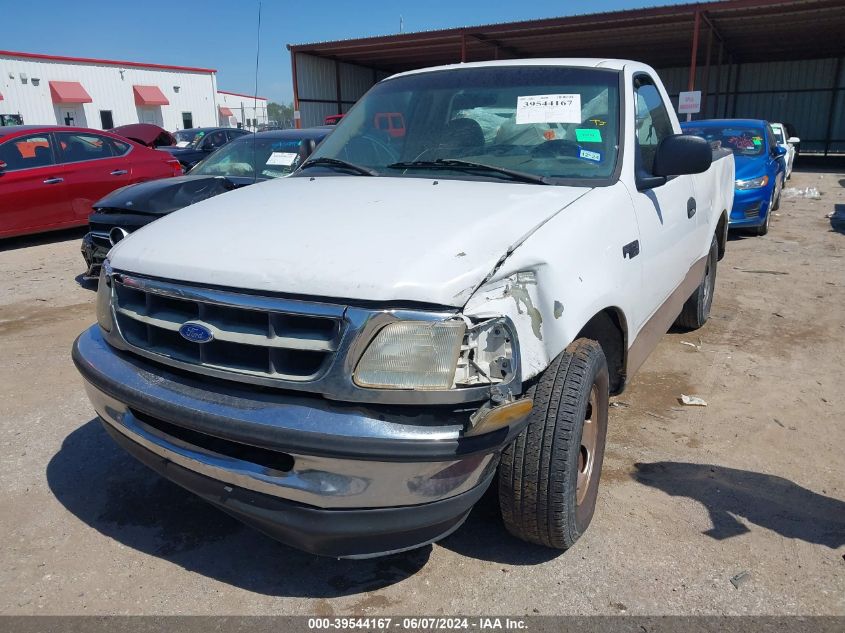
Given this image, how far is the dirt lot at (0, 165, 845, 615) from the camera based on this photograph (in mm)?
2350

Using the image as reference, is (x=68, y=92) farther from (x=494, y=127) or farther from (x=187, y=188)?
(x=494, y=127)

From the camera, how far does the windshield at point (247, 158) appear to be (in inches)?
270

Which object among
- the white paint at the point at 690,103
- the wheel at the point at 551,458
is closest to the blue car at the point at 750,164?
the white paint at the point at 690,103

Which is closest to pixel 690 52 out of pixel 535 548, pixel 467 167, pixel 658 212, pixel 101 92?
pixel 658 212

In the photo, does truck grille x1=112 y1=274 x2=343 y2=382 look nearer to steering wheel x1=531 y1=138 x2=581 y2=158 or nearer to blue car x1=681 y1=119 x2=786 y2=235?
steering wheel x1=531 y1=138 x2=581 y2=158

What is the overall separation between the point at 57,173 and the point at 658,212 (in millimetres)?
8340

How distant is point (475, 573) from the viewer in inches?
97.3

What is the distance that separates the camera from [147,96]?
37.4m

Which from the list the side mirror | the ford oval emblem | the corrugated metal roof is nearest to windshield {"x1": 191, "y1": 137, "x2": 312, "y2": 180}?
the side mirror

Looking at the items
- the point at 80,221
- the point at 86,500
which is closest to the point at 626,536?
the point at 86,500

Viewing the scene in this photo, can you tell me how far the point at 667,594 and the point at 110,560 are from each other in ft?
6.95

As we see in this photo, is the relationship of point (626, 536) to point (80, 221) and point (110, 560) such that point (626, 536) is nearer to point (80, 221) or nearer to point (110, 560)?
point (110, 560)

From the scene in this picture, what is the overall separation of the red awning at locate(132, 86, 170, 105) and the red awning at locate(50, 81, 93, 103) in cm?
292

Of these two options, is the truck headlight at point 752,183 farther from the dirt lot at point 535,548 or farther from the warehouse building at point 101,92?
the warehouse building at point 101,92
